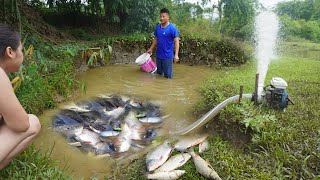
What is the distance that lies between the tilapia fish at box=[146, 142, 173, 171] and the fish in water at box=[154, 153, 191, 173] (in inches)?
1.9

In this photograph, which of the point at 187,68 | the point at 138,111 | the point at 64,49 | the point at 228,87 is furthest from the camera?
the point at 187,68

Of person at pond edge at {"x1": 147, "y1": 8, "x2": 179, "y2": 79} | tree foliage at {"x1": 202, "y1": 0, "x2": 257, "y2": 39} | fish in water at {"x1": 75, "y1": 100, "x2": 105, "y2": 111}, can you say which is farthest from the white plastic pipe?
tree foliage at {"x1": 202, "y1": 0, "x2": 257, "y2": 39}

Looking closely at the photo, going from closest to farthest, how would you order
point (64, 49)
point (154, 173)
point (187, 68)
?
1. point (154, 173)
2. point (64, 49)
3. point (187, 68)

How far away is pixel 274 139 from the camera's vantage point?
314cm

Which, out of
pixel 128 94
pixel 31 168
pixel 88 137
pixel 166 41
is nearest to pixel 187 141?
pixel 88 137

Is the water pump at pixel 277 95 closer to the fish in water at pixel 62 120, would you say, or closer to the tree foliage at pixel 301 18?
the fish in water at pixel 62 120

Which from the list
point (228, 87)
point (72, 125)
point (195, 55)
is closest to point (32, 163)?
point (72, 125)

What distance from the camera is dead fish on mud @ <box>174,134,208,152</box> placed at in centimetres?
334

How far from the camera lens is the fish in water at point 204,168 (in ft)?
8.98

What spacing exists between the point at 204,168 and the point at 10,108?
1.76 m

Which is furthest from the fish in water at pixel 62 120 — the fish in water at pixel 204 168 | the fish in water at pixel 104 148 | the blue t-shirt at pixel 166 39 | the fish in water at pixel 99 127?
the blue t-shirt at pixel 166 39

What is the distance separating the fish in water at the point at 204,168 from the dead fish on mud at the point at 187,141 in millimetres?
273

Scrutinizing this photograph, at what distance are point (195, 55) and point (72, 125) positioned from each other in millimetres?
6167

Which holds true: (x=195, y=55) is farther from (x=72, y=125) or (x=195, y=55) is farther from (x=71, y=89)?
(x=72, y=125)
